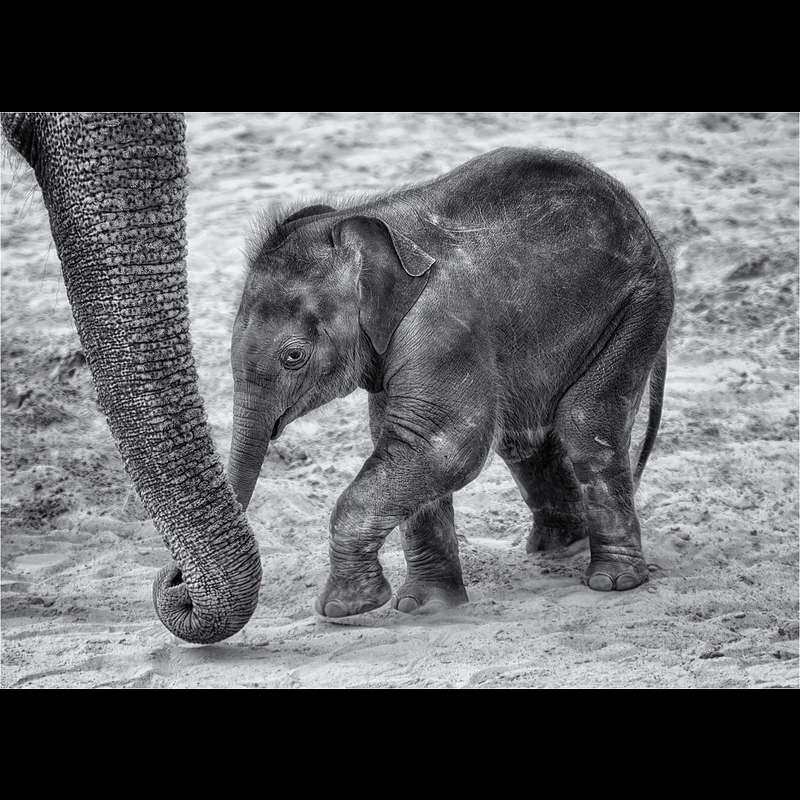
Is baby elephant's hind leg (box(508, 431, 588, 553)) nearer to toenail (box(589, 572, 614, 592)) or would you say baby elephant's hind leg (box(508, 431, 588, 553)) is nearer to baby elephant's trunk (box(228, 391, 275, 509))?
toenail (box(589, 572, 614, 592))

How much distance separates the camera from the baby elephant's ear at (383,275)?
4.59 metres

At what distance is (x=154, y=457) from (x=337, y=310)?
56.1 inches

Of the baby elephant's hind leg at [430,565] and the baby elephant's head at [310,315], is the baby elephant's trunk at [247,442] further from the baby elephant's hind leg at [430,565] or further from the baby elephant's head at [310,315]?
the baby elephant's hind leg at [430,565]

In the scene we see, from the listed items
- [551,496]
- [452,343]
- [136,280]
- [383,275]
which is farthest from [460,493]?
[136,280]

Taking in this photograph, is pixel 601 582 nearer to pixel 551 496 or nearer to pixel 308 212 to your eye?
pixel 551 496

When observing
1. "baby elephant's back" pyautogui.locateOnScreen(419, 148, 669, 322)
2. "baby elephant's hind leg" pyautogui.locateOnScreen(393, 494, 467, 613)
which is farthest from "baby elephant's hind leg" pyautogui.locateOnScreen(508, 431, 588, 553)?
"baby elephant's back" pyautogui.locateOnScreen(419, 148, 669, 322)

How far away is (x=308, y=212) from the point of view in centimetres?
487

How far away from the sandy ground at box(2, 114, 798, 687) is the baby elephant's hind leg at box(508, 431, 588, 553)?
130 millimetres

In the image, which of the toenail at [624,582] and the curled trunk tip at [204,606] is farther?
the toenail at [624,582]

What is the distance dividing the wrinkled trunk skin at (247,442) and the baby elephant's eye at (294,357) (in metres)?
0.17

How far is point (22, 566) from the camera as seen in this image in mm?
5430

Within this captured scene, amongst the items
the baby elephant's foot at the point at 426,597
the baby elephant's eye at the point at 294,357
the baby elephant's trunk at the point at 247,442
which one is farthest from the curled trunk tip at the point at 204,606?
the baby elephant's foot at the point at 426,597

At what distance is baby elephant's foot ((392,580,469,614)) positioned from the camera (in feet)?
15.9
